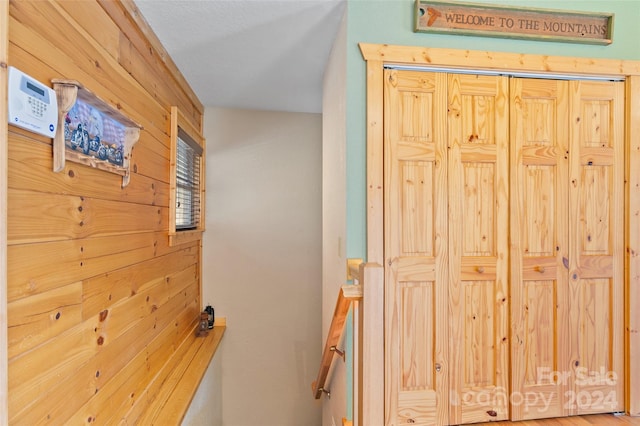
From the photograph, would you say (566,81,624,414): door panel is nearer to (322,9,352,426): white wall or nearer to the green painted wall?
the green painted wall

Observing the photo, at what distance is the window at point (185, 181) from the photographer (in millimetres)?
2209

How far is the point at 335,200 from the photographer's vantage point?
6.36ft

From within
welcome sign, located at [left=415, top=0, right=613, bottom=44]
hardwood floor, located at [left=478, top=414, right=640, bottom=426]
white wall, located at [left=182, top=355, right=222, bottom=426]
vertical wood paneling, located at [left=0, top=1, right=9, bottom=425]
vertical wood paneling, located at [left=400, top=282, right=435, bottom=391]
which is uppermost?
welcome sign, located at [left=415, top=0, right=613, bottom=44]

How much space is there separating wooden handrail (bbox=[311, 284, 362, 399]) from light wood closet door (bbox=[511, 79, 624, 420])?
3.09 ft

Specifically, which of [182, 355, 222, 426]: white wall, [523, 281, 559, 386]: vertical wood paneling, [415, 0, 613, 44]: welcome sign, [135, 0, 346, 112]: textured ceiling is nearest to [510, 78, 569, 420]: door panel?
[523, 281, 559, 386]: vertical wood paneling

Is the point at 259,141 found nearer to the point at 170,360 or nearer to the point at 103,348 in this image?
the point at 170,360

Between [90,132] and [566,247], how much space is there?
93.2 inches

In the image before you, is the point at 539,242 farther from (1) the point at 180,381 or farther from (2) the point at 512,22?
(1) the point at 180,381

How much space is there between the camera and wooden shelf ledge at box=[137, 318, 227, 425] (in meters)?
1.71

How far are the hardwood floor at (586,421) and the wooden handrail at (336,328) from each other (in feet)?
2.90

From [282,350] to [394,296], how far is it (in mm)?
2012

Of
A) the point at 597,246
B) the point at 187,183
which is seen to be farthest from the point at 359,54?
the point at 187,183

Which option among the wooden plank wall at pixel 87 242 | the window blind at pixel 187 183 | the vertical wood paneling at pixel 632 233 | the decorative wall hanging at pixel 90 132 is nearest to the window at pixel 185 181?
the window blind at pixel 187 183

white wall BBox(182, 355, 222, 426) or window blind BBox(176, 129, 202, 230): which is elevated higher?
window blind BBox(176, 129, 202, 230)
